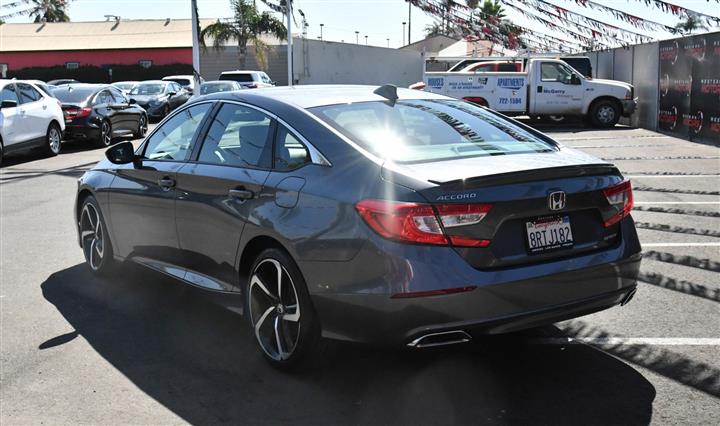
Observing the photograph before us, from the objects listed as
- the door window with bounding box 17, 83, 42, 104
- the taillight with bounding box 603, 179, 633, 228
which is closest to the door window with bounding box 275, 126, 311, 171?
Result: the taillight with bounding box 603, 179, 633, 228

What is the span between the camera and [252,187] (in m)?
4.57

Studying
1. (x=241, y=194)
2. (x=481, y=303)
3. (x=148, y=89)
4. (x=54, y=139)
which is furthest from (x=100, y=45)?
(x=481, y=303)

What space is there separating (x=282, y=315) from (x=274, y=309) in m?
0.08

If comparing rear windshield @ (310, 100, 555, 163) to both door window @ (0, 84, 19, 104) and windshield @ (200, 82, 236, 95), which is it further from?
windshield @ (200, 82, 236, 95)

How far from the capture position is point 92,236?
22.3 feet

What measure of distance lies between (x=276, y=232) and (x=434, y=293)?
1.05 meters

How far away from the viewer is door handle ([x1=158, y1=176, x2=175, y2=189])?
537 centimetres

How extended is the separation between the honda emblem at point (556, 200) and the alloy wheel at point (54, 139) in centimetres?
1548

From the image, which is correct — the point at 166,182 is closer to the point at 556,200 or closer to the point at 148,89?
the point at 556,200

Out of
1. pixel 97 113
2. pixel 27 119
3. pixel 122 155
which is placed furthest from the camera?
pixel 97 113

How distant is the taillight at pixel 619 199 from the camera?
14.0 ft

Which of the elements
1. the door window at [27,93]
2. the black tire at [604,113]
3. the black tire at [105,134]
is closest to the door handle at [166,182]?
the door window at [27,93]

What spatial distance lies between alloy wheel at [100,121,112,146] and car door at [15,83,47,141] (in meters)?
2.14

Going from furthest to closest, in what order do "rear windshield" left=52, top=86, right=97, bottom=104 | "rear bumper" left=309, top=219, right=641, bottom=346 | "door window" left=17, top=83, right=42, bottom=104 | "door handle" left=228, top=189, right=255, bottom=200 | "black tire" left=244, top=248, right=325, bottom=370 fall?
1. "rear windshield" left=52, top=86, right=97, bottom=104
2. "door window" left=17, top=83, right=42, bottom=104
3. "door handle" left=228, top=189, right=255, bottom=200
4. "black tire" left=244, top=248, right=325, bottom=370
5. "rear bumper" left=309, top=219, right=641, bottom=346
